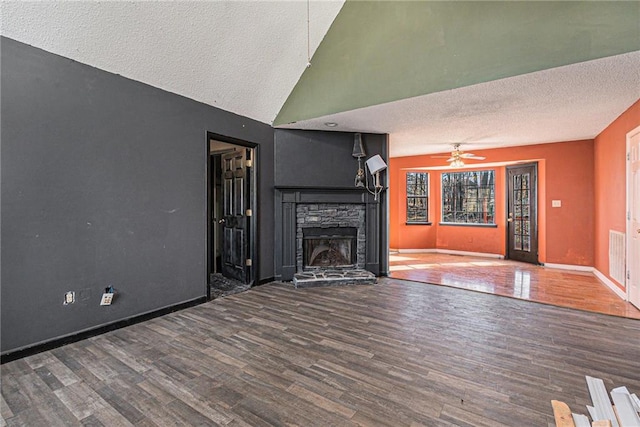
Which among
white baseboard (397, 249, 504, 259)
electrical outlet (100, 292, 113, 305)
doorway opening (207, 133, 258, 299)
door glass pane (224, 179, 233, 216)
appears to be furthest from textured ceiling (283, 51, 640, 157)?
electrical outlet (100, 292, 113, 305)

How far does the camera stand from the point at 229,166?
4863 millimetres

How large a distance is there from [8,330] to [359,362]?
106 inches

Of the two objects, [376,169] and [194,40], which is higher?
[194,40]

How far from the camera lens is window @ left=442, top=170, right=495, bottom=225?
23.7ft

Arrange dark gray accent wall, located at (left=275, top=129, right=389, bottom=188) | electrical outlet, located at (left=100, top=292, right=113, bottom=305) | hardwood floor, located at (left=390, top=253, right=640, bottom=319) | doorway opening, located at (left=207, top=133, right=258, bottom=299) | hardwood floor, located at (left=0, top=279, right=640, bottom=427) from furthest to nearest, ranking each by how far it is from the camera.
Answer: dark gray accent wall, located at (left=275, top=129, right=389, bottom=188)
doorway opening, located at (left=207, top=133, right=258, bottom=299)
hardwood floor, located at (left=390, top=253, right=640, bottom=319)
electrical outlet, located at (left=100, top=292, right=113, bottom=305)
hardwood floor, located at (left=0, top=279, right=640, bottom=427)

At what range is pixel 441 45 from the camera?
3188mm

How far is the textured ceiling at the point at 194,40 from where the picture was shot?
2.38 m

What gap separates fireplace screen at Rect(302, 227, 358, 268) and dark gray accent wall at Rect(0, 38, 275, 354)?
1.77 meters

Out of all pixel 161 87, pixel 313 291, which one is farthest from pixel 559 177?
pixel 161 87

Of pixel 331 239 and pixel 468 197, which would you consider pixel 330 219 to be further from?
pixel 468 197

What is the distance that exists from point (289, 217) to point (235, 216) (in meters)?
0.84

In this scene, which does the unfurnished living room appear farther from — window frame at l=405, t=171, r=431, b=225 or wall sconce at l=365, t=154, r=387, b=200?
window frame at l=405, t=171, r=431, b=225

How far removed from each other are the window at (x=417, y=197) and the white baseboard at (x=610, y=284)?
3.49 meters

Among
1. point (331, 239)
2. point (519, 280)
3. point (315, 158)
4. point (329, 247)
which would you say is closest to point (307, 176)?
point (315, 158)
